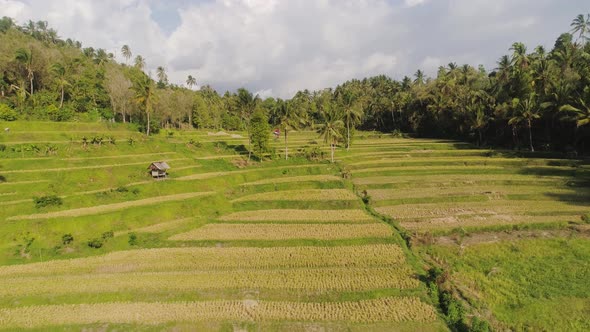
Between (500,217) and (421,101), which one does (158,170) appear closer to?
(500,217)

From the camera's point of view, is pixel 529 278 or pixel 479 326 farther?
pixel 529 278

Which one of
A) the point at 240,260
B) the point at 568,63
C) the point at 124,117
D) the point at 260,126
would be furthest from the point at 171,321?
the point at 568,63

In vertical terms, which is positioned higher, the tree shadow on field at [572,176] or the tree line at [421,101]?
the tree line at [421,101]

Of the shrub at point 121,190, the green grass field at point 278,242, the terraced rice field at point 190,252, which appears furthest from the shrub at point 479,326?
the shrub at point 121,190

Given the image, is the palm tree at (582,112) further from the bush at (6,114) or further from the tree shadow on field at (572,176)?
the bush at (6,114)

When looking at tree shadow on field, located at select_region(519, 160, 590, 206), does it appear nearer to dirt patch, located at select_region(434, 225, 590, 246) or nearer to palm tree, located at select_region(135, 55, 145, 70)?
dirt patch, located at select_region(434, 225, 590, 246)

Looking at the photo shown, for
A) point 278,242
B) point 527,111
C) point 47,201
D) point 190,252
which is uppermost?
point 527,111

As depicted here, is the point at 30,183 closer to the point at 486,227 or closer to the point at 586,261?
the point at 486,227

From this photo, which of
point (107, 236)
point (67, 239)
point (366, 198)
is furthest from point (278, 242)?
point (67, 239)
